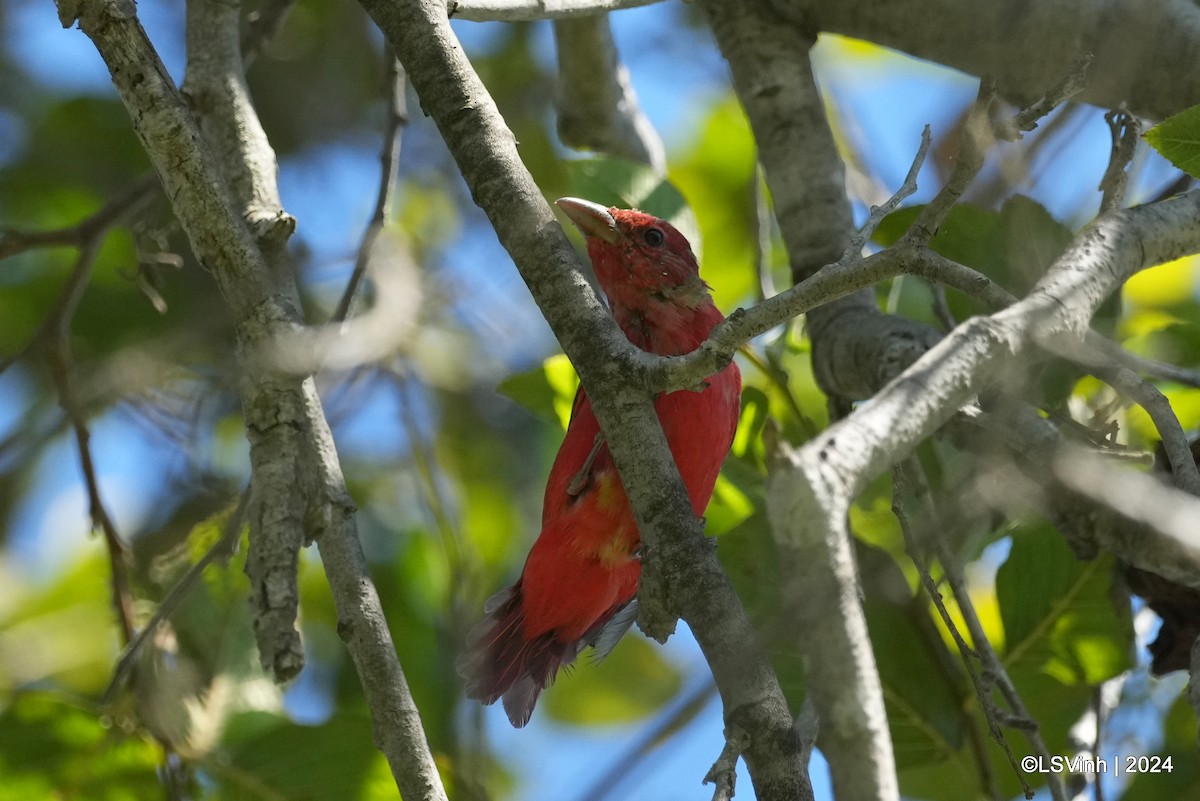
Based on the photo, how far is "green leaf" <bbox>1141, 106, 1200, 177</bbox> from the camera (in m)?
2.30

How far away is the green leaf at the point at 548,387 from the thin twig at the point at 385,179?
0.50 metres

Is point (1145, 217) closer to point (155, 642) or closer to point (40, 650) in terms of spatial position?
point (155, 642)

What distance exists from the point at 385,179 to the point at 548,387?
72 cm

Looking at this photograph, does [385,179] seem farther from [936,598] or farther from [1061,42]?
[936,598]

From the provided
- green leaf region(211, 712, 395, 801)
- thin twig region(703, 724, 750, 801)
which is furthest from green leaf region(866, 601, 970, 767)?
thin twig region(703, 724, 750, 801)

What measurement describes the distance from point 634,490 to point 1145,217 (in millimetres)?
1363

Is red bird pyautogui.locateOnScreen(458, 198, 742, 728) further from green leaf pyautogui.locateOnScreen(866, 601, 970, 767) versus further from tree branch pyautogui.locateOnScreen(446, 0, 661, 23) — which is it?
tree branch pyautogui.locateOnScreen(446, 0, 661, 23)

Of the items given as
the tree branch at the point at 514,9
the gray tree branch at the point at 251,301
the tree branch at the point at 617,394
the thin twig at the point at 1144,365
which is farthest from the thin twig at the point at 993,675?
the tree branch at the point at 514,9

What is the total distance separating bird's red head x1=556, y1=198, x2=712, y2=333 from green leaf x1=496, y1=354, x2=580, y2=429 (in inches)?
14.7

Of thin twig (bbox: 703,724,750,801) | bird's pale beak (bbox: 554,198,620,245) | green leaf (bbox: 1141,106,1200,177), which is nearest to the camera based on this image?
thin twig (bbox: 703,724,750,801)

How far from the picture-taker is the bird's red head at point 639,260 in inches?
150

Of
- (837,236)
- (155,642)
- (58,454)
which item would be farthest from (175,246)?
(837,236)

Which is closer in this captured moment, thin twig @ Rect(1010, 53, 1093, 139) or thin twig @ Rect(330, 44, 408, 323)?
thin twig @ Rect(1010, 53, 1093, 139)

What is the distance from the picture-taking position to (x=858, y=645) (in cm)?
145
